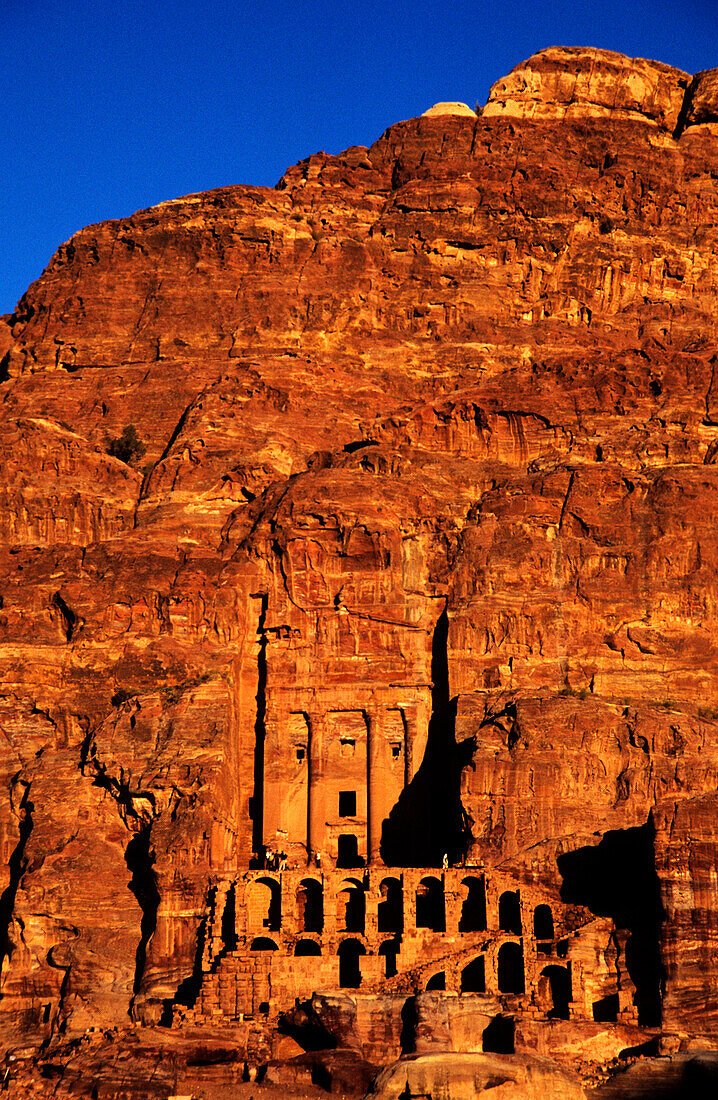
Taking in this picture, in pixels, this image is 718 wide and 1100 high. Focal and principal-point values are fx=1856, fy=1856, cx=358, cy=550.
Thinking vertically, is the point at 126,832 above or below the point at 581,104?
below

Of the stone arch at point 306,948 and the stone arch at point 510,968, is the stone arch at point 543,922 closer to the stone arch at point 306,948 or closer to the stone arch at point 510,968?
the stone arch at point 510,968

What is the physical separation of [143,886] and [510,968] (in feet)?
55.6

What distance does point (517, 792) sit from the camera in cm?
8294

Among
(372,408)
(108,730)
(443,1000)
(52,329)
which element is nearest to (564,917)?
(443,1000)

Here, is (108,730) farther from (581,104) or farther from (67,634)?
(581,104)

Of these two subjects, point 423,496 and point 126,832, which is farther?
point 423,496

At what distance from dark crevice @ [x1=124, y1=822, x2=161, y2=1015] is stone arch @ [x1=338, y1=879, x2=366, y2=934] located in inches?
318

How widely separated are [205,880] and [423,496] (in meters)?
26.1

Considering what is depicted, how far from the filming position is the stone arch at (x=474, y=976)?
250ft

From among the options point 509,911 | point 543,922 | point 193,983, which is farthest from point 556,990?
point 193,983

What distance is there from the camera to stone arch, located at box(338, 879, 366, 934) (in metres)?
80.1

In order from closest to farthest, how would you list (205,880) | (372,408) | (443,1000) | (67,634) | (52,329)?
(443,1000)
(205,880)
(67,634)
(372,408)
(52,329)

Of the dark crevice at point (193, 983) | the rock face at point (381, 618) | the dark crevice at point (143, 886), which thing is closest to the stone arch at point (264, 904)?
the rock face at point (381, 618)

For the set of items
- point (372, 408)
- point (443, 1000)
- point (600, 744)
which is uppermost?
point (372, 408)
